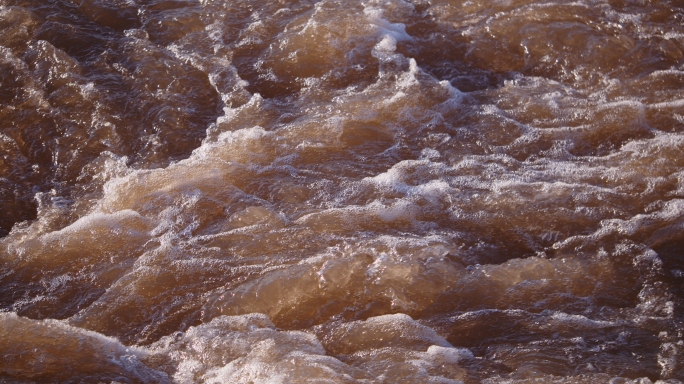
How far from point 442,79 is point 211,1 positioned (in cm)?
232

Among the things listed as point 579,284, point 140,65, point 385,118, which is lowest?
point 579,284

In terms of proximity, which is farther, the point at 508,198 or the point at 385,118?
the point at 385,118

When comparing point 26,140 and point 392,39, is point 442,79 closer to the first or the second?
point 392,39

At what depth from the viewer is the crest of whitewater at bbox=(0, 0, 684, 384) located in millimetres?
3266

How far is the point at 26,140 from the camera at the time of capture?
4785 mm

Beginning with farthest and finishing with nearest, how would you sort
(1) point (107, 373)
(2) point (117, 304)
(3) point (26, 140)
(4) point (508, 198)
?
(3) point (26, 140)
(4) point (508, 198)
(2) point (117, 304)
(1) point (107, 373)

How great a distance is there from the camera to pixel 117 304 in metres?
3.54

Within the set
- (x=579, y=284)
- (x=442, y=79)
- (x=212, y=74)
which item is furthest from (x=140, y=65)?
(x=579, y=284)

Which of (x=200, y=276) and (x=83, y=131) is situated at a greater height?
(x=83, y=131)

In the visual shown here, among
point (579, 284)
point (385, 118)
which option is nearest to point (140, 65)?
point (385, 118)

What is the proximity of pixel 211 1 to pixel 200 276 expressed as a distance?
11.1ft

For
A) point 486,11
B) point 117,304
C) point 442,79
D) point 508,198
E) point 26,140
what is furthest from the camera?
point 486,11

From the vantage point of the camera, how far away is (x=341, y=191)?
425cm

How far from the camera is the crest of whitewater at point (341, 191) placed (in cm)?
327
